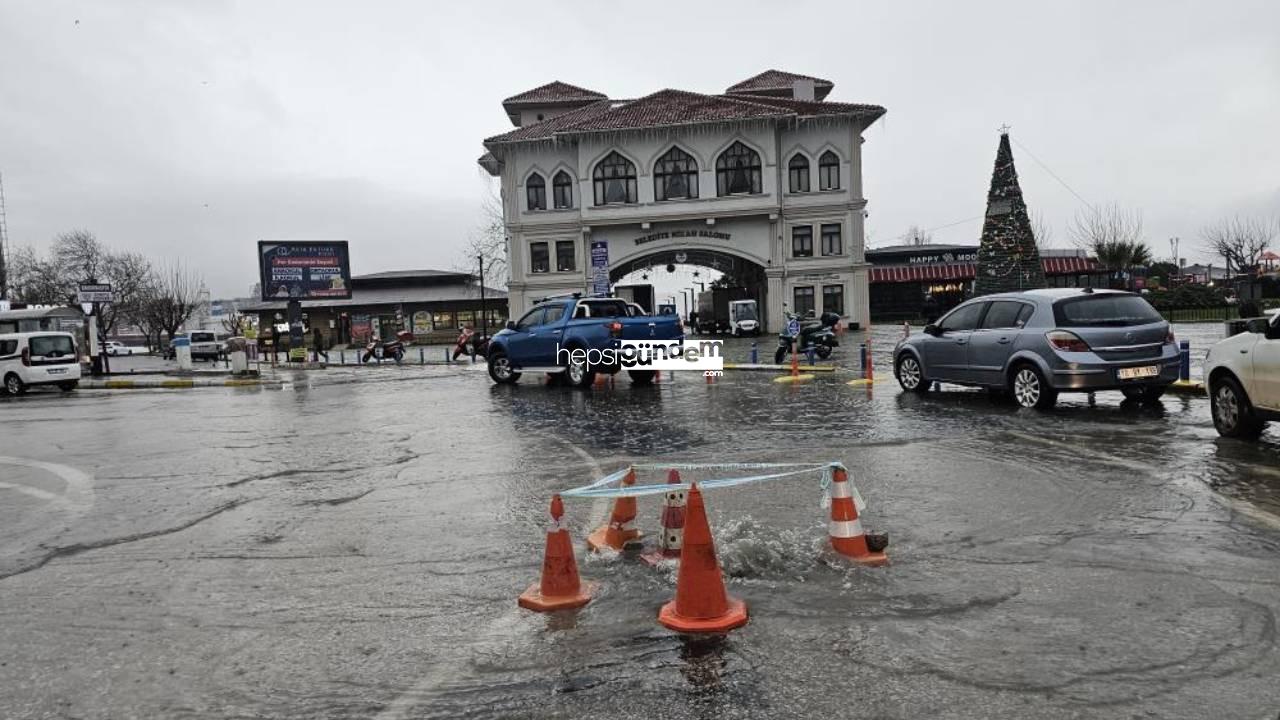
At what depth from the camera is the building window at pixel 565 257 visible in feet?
166

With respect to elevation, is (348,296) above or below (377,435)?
above

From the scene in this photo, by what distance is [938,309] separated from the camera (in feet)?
180

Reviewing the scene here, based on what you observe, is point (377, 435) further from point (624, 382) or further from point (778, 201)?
point (778, 201)

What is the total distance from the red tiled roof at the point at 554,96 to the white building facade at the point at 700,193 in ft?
23.0

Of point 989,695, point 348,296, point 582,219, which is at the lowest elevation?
point 989,695

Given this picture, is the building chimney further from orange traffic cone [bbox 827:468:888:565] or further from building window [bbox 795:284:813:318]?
orange traffic cone [bbox 827:468:888:565]

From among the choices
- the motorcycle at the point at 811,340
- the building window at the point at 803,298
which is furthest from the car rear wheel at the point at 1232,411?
the building window at the point at 803,298

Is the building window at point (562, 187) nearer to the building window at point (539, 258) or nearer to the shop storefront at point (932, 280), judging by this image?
the building window at point (539, 258)

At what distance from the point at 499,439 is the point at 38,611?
6.33 metres

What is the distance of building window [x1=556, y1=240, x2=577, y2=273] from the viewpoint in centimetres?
5066

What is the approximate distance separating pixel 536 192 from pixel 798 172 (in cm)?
1536

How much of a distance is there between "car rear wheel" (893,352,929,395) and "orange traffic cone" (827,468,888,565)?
9.39 metres

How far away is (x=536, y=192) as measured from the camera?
5100cm

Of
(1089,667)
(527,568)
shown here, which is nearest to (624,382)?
(527,568)
